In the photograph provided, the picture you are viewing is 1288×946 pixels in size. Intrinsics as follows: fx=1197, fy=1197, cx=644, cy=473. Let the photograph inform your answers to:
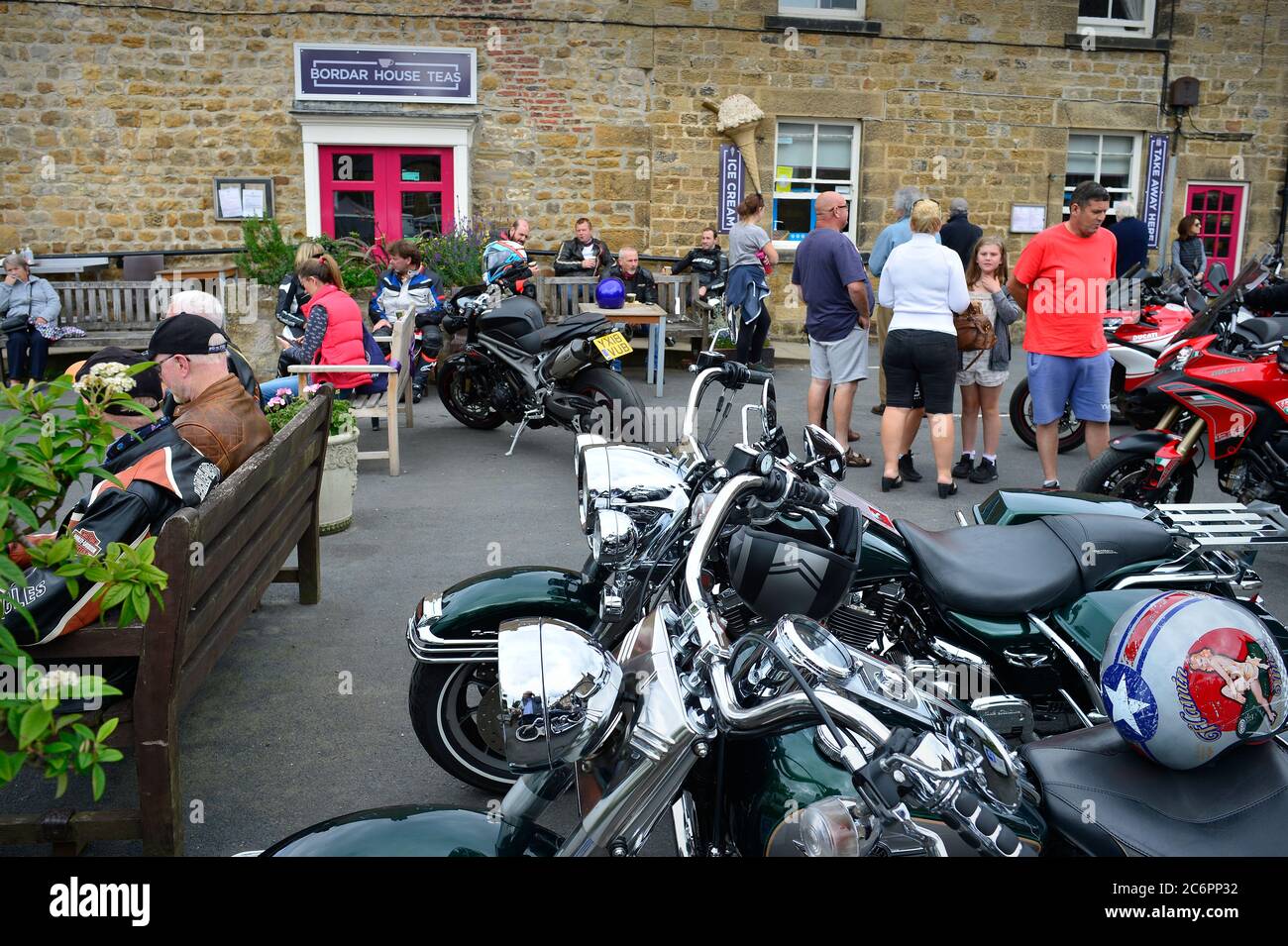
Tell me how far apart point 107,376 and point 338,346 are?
4939 millimetres

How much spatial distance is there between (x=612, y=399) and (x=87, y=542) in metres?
5.38

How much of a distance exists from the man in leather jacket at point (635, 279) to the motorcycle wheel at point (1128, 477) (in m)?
7.33

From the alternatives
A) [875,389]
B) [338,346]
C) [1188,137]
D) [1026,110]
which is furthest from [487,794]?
[1188,137]

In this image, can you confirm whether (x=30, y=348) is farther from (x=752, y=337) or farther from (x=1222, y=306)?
(x=1222, y=306)

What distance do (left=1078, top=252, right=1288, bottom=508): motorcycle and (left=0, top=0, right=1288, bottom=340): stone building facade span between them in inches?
389

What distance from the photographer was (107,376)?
306cm

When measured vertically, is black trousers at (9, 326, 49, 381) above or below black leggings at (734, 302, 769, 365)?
below

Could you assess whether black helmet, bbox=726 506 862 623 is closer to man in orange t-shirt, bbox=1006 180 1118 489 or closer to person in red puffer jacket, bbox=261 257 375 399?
man in orange t-shirt, bbox=1006 180 1118 489

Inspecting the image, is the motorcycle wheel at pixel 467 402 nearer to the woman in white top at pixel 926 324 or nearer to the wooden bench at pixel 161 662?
the woman in white top at pixel 926 324

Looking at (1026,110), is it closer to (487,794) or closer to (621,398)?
(621,398)

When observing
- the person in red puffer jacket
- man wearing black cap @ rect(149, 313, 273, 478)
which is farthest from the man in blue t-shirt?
man wearing black cap @ rect(149, 313, 273, 478)

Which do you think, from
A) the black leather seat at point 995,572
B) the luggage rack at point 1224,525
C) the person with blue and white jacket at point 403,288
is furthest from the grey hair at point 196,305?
the person with blue and white jacket at point 403,288

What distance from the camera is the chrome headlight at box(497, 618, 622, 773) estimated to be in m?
2.00
